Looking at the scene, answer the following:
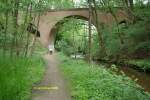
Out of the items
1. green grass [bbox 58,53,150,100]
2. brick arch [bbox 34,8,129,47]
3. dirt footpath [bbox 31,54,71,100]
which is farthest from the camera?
brick arch [bbox 34,8,129,47]

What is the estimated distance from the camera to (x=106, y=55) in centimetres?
3494

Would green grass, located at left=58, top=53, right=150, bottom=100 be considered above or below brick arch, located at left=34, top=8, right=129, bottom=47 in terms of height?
below

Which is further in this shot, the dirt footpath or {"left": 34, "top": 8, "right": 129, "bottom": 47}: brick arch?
{"left": 34, "top": 8, "right": 129, "bottom": 47}: brick arch

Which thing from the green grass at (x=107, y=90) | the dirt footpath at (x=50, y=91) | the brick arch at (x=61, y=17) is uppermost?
the brick arch at (x=61, y=17)

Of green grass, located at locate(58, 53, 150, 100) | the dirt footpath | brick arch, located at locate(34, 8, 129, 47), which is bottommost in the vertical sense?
the dirt footpath

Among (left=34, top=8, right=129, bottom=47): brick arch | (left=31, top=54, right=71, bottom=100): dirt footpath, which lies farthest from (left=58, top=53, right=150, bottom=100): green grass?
(left=34, top=8, right=129, bottom=47): brick arch

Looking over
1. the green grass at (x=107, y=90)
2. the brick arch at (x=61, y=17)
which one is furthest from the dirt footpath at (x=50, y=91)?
the brick arch at (x=61, y=17)

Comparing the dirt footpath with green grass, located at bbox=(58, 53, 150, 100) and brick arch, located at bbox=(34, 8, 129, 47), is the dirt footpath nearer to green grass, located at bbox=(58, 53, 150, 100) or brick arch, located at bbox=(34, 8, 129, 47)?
green grass, located at bbox=(58, 53, 150, 100)

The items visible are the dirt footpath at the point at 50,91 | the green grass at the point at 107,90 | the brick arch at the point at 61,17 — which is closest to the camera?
the green grass at the point at 107,90

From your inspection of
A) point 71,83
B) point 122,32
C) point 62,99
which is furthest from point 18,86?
point 122,32

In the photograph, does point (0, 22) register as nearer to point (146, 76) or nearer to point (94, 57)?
point (146, 76)

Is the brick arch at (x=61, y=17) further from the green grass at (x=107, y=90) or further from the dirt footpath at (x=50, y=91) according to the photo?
the green grass at (x=107, y=90)

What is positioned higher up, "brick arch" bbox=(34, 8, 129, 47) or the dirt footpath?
"brick arch" bbox=(34, 8, 129, 47)

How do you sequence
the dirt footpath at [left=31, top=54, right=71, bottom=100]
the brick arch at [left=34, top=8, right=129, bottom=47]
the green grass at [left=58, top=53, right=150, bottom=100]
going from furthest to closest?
1. the brick arch at [left=34, top=8, right=129, bottom=47]
2. the dirt footpath at [left=31, top=54, right=71, bottom=100]
3. the green grass at [left=58, top=53, right=150, bottom=100]
